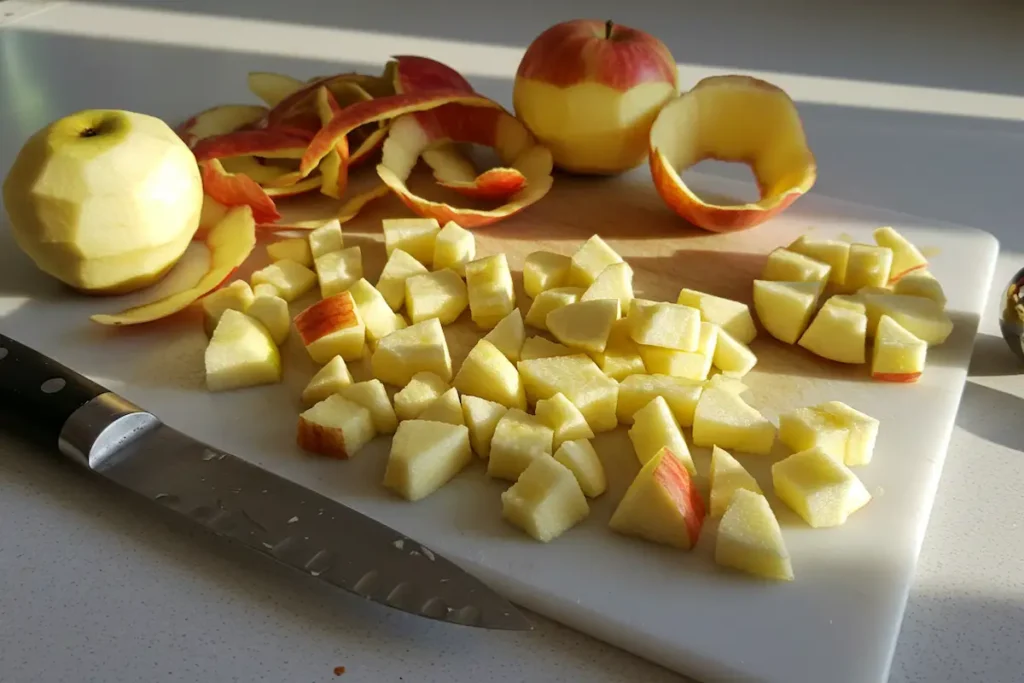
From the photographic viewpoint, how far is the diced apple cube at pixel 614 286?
1.25m

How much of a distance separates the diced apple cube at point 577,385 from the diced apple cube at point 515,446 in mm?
68

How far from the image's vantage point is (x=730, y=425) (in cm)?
106

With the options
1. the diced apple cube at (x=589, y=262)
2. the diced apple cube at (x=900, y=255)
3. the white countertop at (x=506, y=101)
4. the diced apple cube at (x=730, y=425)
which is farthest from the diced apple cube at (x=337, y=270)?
the diced apple cube at (x=900, y=255)

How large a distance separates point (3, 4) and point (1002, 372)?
2.48m

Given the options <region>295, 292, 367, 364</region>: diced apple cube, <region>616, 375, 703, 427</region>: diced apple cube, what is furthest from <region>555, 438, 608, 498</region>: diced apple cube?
<region>295, 292, 367, 364</region>: diced apple cube

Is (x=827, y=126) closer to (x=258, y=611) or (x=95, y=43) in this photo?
(x=258, y=611)

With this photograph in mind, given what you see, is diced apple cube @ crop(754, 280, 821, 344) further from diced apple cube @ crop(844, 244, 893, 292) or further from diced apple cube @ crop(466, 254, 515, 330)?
diced apple cube @ crop(466, 254, 515, 330)

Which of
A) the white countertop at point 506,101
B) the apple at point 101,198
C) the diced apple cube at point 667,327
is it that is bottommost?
the white countertop at point 506,101

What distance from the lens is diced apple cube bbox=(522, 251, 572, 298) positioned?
132cm

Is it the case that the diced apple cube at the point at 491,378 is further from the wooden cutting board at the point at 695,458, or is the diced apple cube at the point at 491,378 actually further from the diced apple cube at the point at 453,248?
the diced apple cube at the point at 453,248

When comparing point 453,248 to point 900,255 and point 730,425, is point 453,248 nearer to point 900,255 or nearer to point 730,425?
point 730,425

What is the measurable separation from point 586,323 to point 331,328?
32 cm

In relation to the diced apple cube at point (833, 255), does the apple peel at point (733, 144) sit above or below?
above

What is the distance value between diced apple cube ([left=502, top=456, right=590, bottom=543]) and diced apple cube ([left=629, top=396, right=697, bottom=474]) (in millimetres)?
110
